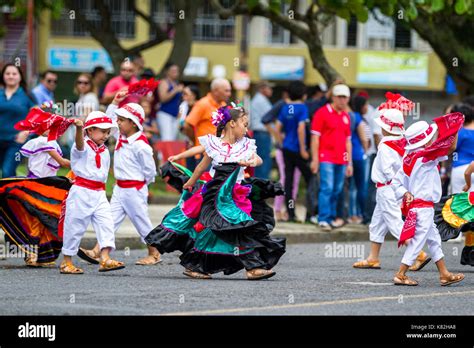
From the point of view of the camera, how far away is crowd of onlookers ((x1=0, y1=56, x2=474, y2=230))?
641 inches

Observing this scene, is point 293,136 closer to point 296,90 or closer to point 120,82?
point 296,90

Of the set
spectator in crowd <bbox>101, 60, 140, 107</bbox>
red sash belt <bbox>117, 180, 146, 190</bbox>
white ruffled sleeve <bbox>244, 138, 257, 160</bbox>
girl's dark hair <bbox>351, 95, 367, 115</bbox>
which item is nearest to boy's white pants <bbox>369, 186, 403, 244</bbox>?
white ruffled sleeve <bbox>244, 138, 257, 160</bbox>

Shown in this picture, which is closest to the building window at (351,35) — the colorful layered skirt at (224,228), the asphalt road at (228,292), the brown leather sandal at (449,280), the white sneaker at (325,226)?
the white sneaker at (325,226)

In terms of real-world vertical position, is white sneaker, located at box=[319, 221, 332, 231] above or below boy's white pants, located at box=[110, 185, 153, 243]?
below

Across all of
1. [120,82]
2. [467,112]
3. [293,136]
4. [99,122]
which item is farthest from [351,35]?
[99,122]

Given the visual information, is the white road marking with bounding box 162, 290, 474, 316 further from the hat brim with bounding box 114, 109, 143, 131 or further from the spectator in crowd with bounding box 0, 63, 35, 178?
the spectator in crowd with bounding box 0, 63, 35, 178

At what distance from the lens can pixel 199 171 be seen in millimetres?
12477

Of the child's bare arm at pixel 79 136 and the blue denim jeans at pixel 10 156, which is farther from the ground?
the child's bare arm at pixel 79 136

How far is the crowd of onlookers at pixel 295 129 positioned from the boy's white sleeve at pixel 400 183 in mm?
3121

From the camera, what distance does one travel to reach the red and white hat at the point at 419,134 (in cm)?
1226

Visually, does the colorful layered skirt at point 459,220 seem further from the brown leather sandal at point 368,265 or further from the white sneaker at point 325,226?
the white sneaker at point 325,226

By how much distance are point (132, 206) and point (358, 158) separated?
635cm

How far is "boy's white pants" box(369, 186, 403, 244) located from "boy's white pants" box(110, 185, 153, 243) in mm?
2389
